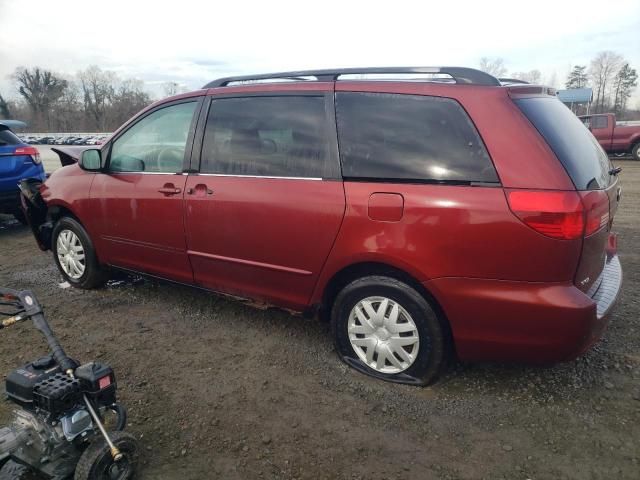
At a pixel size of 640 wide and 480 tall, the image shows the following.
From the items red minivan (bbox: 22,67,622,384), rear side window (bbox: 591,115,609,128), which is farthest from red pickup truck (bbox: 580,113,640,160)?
red minivan (bbox: 22,67,622,384)

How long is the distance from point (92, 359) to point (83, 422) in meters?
1.38

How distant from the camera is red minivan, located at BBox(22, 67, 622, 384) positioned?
2408mm

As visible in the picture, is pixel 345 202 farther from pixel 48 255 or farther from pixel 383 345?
pixel 48 255

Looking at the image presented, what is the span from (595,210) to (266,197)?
1830 mm

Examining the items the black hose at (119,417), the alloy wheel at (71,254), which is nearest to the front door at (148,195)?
the alloy wheel at (71,254)

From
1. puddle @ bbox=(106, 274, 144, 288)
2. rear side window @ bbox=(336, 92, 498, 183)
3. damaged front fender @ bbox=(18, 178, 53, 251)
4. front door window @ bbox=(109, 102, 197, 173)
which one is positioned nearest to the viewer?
rear side window @ bbox=(336, 92, 498, 183)

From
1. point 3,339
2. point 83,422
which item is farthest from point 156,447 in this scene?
point 3,339

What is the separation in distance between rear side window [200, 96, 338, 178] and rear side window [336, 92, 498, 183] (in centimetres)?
15

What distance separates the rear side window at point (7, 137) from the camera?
22.5 feet

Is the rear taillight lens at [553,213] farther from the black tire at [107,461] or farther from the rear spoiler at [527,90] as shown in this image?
the black tire at [107,461]

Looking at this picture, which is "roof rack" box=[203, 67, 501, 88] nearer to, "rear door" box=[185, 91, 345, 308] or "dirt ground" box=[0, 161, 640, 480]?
"rear door" box=[185, 91, 345, 308]

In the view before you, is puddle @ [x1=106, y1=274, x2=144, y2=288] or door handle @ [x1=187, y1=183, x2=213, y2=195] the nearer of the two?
door handle @ [x1=187, y1=183, x2=213, y2=195]

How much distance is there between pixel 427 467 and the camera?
7.43ft

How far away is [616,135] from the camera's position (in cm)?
1666
